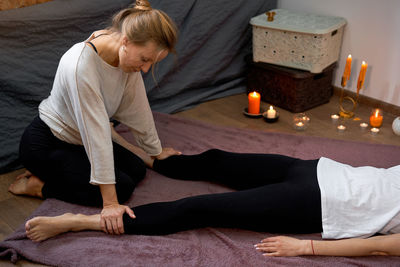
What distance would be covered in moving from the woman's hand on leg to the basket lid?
59.8 inches

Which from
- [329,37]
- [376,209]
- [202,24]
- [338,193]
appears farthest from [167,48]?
[329,37]

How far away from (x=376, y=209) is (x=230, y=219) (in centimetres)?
45

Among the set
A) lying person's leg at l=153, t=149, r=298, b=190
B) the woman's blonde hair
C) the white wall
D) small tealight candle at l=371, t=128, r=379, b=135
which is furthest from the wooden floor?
the woman's blonde hair

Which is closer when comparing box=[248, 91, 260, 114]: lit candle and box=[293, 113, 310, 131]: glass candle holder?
box=[293, 113, 310, 131]: glass candle holder

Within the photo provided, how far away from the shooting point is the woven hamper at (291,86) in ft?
8.08

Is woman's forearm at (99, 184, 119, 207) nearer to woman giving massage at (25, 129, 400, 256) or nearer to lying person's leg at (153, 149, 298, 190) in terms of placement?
woman giving massage at (25, 129, 400, 256)

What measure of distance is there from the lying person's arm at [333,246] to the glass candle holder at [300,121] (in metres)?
1.04

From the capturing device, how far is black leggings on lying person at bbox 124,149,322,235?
132 cm

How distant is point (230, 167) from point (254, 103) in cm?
93

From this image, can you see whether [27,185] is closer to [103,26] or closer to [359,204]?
[103,26]

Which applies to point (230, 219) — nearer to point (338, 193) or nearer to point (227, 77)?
point (338, 193)

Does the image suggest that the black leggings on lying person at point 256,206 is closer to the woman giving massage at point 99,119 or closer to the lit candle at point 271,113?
the woman giving massage at point 99,119

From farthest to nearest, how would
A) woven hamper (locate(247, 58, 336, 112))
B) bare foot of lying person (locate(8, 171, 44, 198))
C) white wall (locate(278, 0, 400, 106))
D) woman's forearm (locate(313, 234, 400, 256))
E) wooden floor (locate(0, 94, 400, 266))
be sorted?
woven hamper (locate(247, 58, 336, 112)) < white wall (locate(278, 0, 400, 106)) < wooden floor (locate(0, 94, 400, 266)) < bare foot of lying person (locate(8, 171, 44, 198)) < woman's forearm (locate(313, 234, 400, 256))

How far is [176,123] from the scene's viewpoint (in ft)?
7.57
